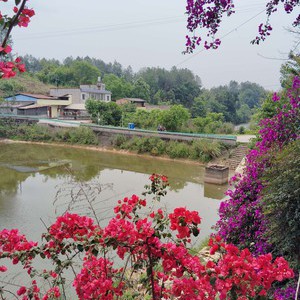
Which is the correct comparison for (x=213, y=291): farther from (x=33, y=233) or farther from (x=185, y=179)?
(x=185, y=179)

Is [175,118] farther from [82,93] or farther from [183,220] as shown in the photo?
[183,220]

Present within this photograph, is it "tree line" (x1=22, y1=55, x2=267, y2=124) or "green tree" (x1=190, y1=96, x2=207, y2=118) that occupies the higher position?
"tree line" (x1=22, y1=55, x2=267, y2=124)

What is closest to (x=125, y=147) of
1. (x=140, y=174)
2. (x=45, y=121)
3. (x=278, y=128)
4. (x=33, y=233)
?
(x=140, y=174)

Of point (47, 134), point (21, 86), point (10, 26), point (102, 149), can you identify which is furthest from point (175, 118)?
point (21, 86)

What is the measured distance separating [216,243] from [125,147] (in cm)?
1690

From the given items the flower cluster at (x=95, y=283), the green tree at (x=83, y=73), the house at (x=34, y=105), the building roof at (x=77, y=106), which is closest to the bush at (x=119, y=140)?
the building roof at (x=77, y=106)

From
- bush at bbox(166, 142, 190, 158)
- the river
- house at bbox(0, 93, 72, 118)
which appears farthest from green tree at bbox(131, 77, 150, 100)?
bush at bbox(166, 142, 190, 158)

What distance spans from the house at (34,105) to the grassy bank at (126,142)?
3315 mm

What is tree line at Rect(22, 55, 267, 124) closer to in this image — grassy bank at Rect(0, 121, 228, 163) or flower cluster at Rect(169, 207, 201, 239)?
grassy bank at Rect(0, 121, 228, 163)

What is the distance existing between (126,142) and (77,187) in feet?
42.4

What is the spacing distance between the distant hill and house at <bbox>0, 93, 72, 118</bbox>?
46.8 inches

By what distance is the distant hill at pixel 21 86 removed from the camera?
27.7 meters

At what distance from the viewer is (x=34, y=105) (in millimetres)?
26031

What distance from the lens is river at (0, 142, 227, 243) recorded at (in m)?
7.66
